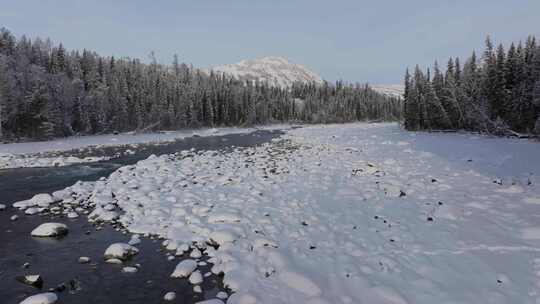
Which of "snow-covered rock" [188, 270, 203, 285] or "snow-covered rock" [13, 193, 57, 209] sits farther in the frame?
"snow-covered rock" [13, 193, 57, 209]

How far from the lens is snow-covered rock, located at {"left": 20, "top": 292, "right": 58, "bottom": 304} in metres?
5.42

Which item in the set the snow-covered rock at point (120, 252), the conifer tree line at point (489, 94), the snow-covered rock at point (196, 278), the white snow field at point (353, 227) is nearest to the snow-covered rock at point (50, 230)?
the white snow field at point (353, 227)

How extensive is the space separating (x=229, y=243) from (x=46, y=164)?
71.6 ft

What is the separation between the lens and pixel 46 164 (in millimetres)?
22578

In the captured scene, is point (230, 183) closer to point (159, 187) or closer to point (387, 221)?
point (159, 187)

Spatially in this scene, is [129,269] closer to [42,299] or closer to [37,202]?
[42,299]

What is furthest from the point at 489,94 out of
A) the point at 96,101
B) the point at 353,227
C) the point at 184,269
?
the point at 96,101

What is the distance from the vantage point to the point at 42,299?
215 inches

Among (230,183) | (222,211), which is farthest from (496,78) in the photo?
(222,211)

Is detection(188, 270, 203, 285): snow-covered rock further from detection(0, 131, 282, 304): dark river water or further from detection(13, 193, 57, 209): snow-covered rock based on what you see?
detection(13, 193, 57, 209): snow-covered rock

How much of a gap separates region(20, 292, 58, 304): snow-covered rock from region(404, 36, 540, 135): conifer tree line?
36548 millimetres

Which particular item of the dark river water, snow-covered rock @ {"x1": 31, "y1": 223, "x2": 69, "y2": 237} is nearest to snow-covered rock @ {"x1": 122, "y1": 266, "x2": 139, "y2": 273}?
the dark river water

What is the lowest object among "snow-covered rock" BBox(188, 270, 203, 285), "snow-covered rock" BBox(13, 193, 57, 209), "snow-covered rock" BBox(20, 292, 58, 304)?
"snow-covered rock" BBox(188, 270, 203, 285)

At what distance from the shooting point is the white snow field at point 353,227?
5504mm
